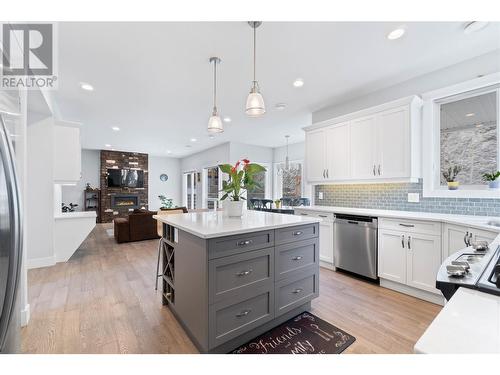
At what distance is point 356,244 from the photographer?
3025mm

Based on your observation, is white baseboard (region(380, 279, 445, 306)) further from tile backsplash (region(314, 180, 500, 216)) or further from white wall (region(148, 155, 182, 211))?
white wall (region(148, 155, 182, 211))

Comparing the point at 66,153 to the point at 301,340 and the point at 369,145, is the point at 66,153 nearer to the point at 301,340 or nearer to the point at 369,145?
the point at 301,340

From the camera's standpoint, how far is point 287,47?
88.6 inches

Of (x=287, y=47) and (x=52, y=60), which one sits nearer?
(x=287, y=47)

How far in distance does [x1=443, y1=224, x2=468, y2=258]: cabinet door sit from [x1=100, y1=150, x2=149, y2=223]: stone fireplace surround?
9.20 m

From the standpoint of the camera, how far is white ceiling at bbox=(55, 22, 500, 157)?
2016 mm

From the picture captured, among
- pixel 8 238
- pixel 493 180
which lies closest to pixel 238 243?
pixel 8 238

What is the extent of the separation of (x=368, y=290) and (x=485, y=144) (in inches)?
82.8

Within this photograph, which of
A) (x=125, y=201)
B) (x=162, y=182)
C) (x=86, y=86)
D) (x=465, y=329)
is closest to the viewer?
(x=465, y=329)

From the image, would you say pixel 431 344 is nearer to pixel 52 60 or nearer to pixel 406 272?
pixel 406 272

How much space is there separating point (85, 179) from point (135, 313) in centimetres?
793

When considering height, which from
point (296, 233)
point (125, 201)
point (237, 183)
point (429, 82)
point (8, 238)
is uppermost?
point (429, 82)

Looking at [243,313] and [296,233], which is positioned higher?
[296,233]
